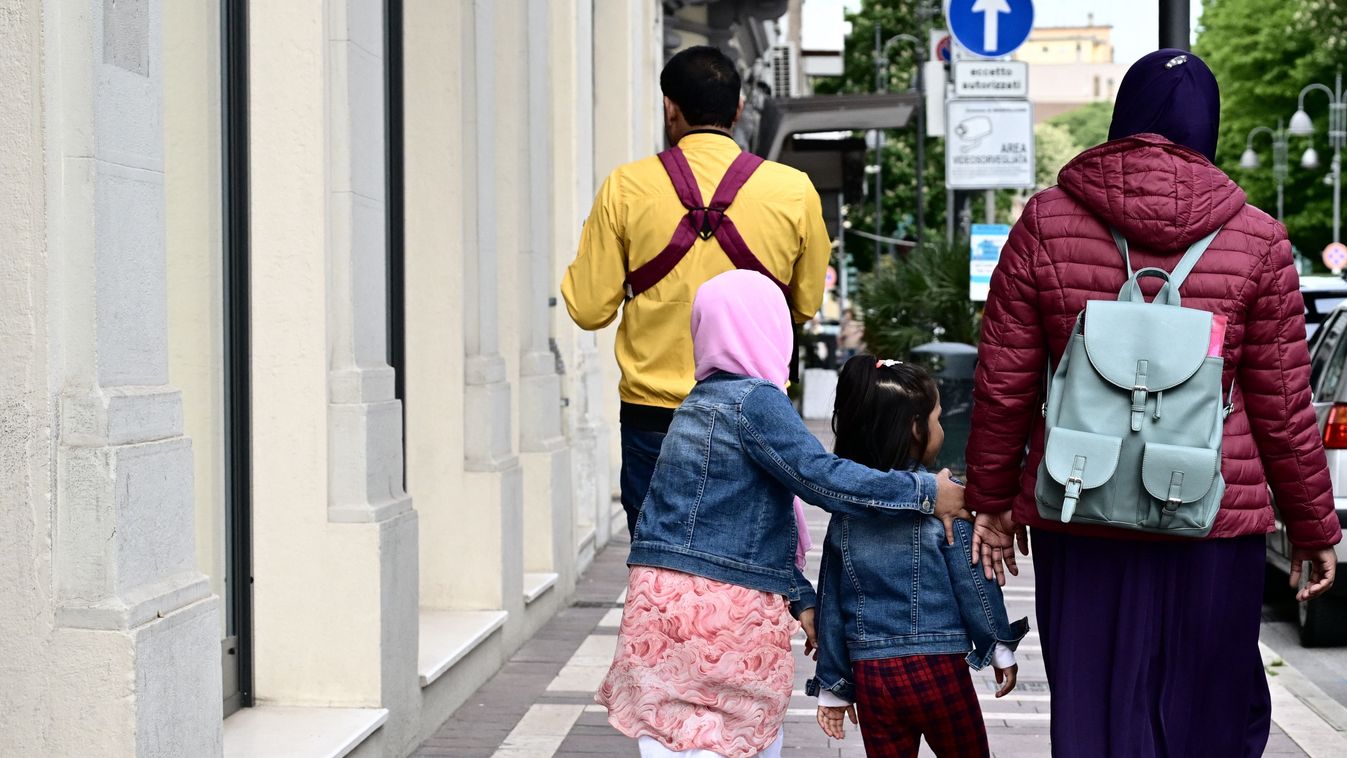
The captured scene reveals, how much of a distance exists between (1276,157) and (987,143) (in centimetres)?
3992

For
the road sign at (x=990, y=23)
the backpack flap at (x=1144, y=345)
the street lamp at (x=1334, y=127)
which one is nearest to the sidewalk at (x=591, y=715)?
the backpack flap at (x=1144, y=345)

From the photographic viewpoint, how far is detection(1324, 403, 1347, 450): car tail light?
8.74 m

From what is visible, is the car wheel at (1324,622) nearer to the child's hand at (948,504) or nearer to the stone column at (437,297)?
the stone column at (437,297)

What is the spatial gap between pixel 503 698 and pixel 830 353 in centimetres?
3300

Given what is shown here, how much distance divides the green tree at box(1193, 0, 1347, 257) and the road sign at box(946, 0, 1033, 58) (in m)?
35.7

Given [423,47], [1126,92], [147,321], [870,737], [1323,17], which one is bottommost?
[870,737]

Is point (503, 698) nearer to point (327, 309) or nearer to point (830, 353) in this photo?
point (327, 309)

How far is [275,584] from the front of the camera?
5.93 metres

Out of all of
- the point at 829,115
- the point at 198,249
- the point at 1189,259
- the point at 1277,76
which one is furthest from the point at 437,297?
the point at 1277,76

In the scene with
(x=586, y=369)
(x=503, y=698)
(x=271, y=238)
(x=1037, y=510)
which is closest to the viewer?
(x=1037, y=510)

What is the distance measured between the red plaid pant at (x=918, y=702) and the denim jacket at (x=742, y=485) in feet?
1.07

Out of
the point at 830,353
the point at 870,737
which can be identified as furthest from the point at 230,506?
the point at 830,353

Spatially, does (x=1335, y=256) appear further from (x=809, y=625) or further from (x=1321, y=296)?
(x=809, y=625)

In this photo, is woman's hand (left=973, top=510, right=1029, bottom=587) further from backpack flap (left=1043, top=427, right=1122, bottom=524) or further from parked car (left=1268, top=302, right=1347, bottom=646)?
parked car (left=1268, top=302, right=1347, bottom=646)
